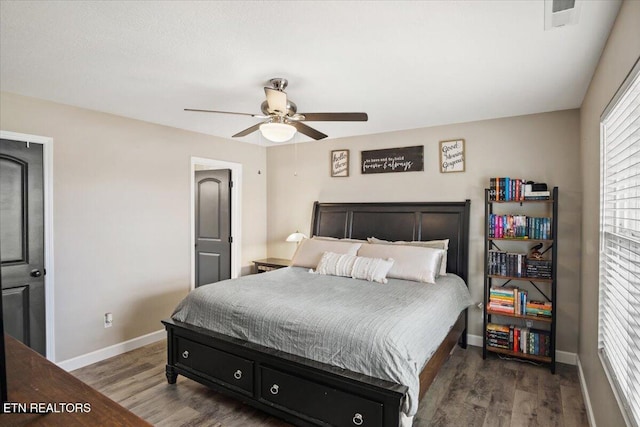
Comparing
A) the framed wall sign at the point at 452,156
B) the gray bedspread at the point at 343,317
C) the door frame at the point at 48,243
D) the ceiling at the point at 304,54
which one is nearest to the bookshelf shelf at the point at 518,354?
the gray bedspread at the point at 343,317

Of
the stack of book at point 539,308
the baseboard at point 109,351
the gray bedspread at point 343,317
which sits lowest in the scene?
the baseboard at point 109,351

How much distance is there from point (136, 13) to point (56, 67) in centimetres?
108

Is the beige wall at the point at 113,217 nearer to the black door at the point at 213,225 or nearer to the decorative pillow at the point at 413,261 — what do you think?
the black door at the point at 213,225

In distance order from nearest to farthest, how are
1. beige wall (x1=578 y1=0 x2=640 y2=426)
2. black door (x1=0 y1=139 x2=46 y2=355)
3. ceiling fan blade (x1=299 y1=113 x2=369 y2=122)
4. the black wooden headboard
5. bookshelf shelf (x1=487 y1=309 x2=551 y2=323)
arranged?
beige wall (x1=578 y1=0 x2=640 y2=426)
ceiling fan blade (x1=299 y1=113 x2=369 y2=122)
black door (x1=0 y1=139 x2=46 y2=355)
bookshelf shelf (x1=487 y1=309 x2=551 y2=323)
the black wooden headboard

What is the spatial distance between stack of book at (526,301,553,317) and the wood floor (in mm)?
497

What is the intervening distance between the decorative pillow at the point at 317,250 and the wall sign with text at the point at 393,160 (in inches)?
42.2

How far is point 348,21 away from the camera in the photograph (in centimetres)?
191

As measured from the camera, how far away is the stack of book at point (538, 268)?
3354mm

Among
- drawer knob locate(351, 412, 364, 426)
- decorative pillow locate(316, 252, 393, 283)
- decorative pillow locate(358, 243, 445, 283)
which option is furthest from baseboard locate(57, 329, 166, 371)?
drawer knob locate(351, 412, 364, 426)

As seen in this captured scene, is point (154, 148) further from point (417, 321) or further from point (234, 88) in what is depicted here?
point (417, 321)

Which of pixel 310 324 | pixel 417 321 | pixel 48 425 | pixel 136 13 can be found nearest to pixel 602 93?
pixel 417 321

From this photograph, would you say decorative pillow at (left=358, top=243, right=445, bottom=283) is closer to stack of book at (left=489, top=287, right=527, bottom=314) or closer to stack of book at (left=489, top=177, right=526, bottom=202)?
stack of book at (left=489, top=287, right=527, bottom=314)

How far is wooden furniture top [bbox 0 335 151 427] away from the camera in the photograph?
968 mm

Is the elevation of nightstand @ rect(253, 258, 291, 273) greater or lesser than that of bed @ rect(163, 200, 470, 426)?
greater
